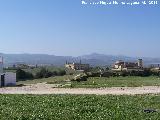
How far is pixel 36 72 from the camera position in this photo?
263 ft

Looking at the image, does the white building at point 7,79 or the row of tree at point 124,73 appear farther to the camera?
the row of tree at point 124,73

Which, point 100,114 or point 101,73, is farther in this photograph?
point 101,73

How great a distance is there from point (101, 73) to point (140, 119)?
5409 centimetres

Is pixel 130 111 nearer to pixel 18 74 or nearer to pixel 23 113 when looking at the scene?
pixel 23 113

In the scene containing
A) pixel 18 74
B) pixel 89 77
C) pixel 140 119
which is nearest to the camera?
pixel 140 119

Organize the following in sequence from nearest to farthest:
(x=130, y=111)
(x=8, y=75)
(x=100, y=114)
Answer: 1. (x=100, y=114)
2. (x=130, y=111)
3. (x=8, y=75)

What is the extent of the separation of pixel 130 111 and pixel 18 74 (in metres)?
54.5

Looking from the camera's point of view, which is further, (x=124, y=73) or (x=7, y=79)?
(x=124, y=73)

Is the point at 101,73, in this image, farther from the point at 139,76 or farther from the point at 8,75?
the point at 8,75

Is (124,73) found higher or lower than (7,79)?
higher

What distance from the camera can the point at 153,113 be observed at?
73.4ft

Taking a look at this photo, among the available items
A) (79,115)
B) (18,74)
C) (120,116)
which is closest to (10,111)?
(79,115)

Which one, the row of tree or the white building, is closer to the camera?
the white building

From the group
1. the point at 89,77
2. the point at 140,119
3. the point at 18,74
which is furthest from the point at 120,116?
the point at 18,74
